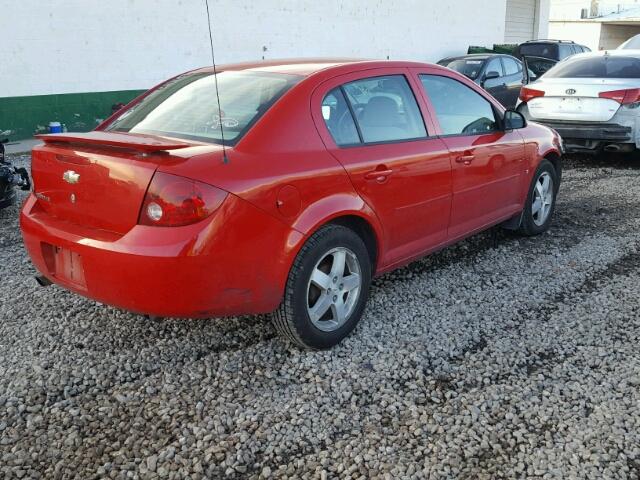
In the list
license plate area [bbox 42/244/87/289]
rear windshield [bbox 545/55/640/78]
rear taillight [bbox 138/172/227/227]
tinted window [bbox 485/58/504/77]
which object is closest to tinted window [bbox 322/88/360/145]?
rear taillight [bbox 138/172/227/227]

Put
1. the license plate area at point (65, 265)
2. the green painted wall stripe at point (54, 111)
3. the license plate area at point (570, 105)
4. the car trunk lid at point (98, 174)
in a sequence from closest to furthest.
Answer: the car trunk lid at point (98, 174) < the license plate area at point (65, 265) < the license plate area at point (570, 105) < the green painted wall stripe at point (54, 111)

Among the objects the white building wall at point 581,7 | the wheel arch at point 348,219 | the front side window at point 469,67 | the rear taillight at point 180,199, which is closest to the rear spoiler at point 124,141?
the rear taillight at point 180,199

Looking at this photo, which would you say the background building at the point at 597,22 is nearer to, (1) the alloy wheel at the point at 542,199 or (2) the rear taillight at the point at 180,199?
(1) the alloy wheel at the point at 542,199

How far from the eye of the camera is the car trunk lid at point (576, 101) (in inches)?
324

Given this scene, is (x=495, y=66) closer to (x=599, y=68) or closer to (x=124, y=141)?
(x=599, y=68)

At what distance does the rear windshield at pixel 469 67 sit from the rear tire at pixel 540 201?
287 inches

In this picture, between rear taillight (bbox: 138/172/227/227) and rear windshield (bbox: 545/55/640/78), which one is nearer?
rear taillight (bbox: 138/172/227/227)

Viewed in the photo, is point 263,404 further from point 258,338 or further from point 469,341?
point 469,341

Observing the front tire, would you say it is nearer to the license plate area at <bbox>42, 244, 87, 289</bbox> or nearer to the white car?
the license plate area at <bbox>42, 244, 87, 289</bbox>

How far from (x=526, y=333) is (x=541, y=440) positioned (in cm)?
109

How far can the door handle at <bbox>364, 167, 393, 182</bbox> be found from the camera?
360cm

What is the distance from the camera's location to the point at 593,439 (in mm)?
2748

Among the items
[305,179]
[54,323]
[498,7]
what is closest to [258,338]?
[305,179]

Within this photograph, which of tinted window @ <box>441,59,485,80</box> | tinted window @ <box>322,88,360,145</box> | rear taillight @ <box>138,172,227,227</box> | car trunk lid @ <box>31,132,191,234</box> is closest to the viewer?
rear taillight @ <box>138,172,227,227</box>
